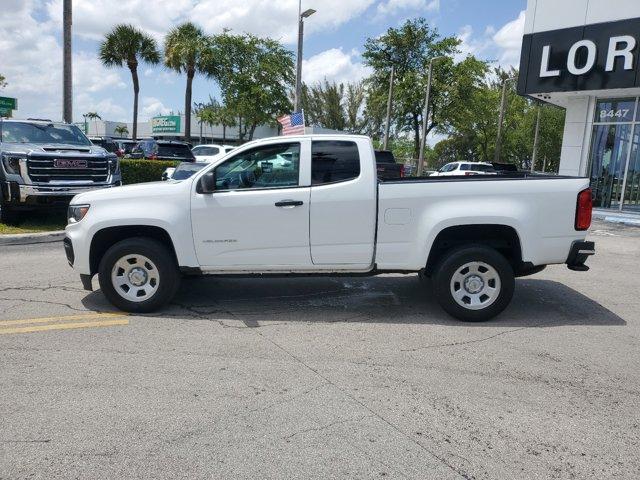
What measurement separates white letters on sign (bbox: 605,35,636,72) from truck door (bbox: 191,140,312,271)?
533 inches

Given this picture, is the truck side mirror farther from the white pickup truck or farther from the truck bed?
the truck bed

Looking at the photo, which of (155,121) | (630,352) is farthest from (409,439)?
(155,121)

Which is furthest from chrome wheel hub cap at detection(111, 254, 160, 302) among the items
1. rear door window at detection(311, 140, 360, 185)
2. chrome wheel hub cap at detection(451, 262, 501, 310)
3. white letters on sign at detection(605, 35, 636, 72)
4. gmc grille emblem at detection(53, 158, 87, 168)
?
white letters on sign at detection(605, 35, 636, 72)

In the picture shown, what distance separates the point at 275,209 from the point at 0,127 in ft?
28.0

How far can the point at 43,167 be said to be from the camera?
10242 mm

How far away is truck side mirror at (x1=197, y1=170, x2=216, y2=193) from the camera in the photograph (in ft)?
17.8

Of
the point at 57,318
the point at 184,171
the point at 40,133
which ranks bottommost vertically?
the point at 57,318

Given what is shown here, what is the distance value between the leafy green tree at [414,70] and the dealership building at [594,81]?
16.7 m

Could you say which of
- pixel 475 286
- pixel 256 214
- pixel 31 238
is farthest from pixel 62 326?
pixel 31 238

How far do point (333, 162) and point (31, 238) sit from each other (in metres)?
6.99

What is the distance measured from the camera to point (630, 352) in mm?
4793

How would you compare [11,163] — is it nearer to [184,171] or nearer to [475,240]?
[184,171]

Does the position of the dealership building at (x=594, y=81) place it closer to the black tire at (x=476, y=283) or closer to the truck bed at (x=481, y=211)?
the truck bed at (x=481, y=211)

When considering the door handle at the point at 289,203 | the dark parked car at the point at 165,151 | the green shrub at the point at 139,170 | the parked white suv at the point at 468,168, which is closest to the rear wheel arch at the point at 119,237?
the door handle at the point at 289,203
